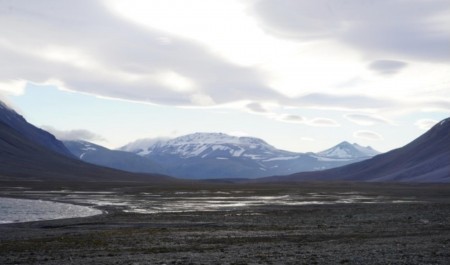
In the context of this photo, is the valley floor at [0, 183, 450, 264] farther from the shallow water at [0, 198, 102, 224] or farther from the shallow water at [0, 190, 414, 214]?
the shallow water at [0, 190, 414, 214]

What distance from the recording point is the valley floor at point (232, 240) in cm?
2431

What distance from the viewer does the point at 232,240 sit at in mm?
31469

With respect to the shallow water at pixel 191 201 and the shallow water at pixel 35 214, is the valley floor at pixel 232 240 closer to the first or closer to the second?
the shallow water at pixel 35 214

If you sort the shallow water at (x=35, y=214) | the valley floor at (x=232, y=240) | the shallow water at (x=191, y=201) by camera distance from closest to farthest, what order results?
1. the valley floor at (x=232, y=240)
2. the shallow water at (x=35, y=214)
3. the shallow water at (x=191, y=201)

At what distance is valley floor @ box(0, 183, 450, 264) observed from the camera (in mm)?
24312

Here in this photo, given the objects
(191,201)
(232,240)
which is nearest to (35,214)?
(191,201)

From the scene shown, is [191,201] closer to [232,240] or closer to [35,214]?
[35,214]

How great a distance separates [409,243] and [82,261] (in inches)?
593

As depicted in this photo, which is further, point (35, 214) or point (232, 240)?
point (35, 214)

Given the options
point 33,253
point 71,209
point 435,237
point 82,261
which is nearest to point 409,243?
point 435,237

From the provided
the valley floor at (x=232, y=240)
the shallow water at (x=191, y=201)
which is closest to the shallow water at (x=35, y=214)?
the valley floor at (x=232, y=240)

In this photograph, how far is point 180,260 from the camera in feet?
79.2

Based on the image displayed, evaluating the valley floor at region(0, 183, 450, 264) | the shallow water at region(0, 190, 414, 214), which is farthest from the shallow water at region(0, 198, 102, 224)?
the shallow water at region(0, 190, 414, 214)

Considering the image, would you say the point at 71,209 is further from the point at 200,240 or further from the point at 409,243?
the point at 409,243
